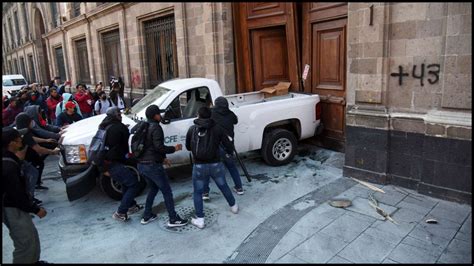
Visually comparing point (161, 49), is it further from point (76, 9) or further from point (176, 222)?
point (76, 9)

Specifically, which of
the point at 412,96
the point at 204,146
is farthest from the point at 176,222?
the point at 412,96

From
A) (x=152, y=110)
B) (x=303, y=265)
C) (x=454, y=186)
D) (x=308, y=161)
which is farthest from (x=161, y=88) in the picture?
(x=454, y=186)

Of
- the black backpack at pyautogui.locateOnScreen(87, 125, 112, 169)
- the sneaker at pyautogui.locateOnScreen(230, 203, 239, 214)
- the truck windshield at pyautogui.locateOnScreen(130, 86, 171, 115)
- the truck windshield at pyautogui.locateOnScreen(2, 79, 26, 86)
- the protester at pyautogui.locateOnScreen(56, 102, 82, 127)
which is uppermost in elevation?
the truck windshield at pyautogui.locateOnScreen(2, 79, 26, 86)

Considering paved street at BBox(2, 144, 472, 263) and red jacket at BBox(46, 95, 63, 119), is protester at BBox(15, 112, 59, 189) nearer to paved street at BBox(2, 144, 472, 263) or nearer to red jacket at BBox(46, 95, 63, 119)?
paved street at BBox(2, 144, 472, 263)

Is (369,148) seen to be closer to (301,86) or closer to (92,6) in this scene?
(301,86)

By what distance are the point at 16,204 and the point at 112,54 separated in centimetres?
1383

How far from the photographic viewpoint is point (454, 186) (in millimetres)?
5164

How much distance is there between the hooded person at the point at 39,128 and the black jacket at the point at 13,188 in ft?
10.2

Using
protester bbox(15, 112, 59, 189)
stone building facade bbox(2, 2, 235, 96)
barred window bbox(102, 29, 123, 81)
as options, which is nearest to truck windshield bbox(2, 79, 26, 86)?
stone building facade bbox(2, 2, 235, 96)

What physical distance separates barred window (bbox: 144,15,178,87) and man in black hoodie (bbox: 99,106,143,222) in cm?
702

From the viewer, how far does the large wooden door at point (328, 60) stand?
24.9ft

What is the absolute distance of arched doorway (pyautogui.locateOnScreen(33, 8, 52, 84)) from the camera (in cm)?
2807

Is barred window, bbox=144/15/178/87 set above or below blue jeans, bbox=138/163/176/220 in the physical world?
above

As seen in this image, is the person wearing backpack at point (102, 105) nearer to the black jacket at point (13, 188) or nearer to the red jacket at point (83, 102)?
the red jacket at point (83, 102)
